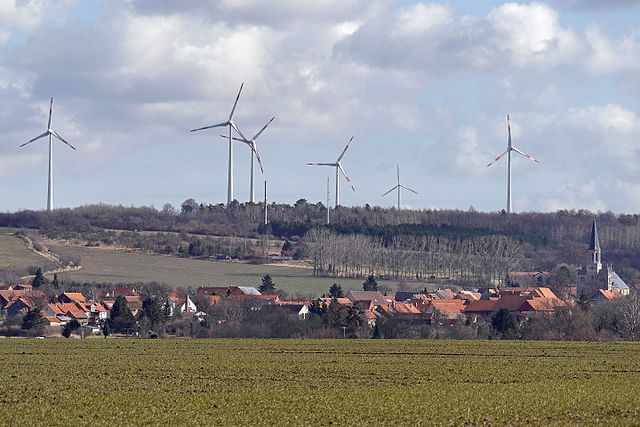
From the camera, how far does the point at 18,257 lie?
14638cm

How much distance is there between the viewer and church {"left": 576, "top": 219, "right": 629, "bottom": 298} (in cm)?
14975

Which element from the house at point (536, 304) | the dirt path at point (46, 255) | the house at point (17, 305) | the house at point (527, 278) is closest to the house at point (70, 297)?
the house at point (17, 305)

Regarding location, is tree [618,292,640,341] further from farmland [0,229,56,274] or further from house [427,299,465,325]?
farmland [0,229,56,274]

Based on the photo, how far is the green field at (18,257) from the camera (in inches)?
5591

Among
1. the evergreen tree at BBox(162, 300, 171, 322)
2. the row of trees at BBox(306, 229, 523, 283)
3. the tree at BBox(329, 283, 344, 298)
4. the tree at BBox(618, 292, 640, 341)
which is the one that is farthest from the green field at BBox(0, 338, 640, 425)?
the row of trees at BBox(306, 229, 523, 283)

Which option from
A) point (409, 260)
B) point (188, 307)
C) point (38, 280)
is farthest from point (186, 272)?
point (409, 260)

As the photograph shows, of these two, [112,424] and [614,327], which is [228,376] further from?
[614,327]

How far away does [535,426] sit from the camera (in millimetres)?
27234

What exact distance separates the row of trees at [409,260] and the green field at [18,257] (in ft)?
146

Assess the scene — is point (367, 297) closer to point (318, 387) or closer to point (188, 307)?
point (188, 307)

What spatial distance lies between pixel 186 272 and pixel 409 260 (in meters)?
44.5

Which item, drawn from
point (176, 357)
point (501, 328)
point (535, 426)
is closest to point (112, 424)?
point (535, 426)

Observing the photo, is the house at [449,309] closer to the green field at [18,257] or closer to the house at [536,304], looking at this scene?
the house at [536,304]

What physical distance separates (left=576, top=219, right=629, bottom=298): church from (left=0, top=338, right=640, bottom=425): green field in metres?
92.5
